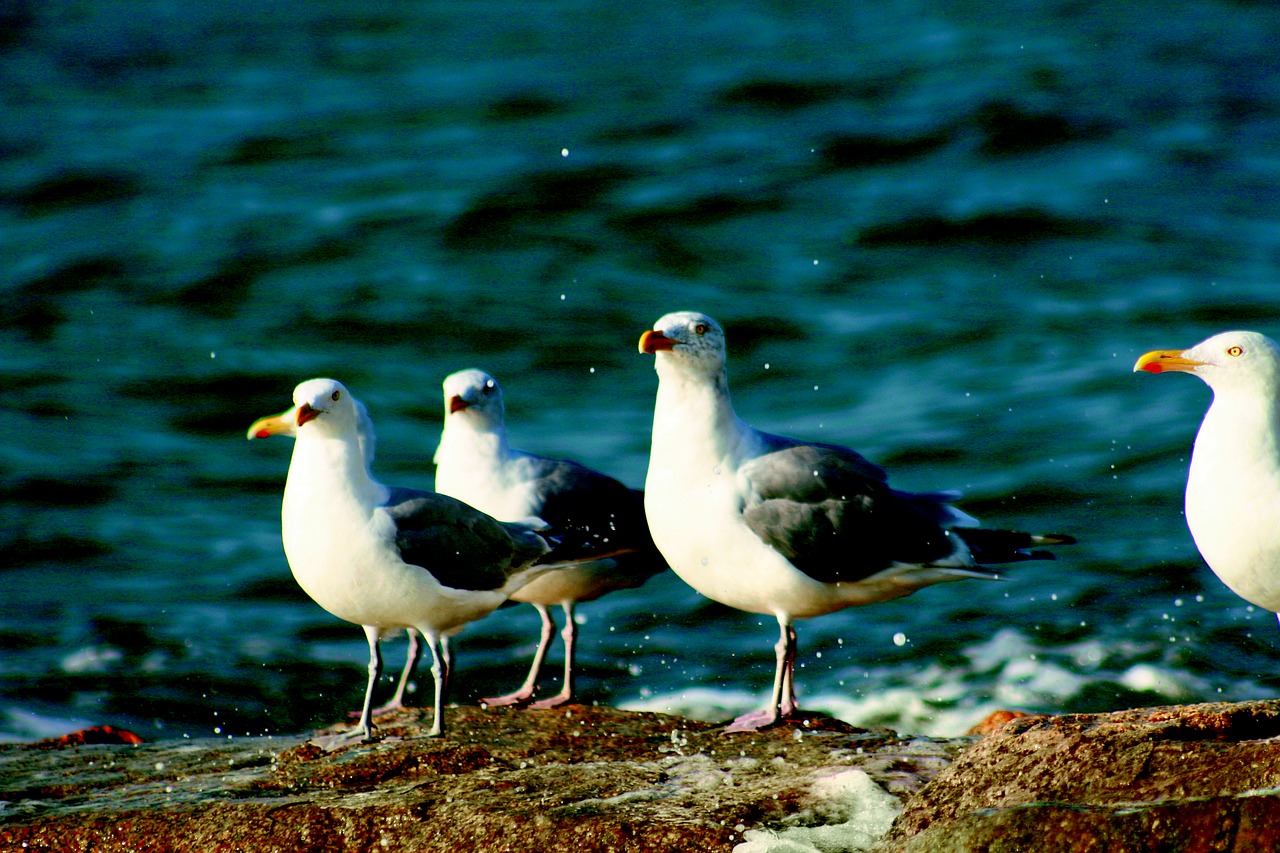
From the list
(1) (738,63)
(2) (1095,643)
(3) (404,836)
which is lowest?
(2) (1095,643)

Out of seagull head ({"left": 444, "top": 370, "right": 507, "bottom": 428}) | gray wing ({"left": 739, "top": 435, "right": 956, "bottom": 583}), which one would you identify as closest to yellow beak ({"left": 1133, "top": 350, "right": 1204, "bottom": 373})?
gray wing ({"left": 739, "top": 435, "right": 956, "bottom": 583})

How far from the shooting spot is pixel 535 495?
299 inches

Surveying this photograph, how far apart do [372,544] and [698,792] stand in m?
1.85

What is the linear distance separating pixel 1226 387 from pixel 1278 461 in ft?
1.14

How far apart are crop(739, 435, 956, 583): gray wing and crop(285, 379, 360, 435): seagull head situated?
1.63m

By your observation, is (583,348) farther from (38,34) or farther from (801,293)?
(38,34)

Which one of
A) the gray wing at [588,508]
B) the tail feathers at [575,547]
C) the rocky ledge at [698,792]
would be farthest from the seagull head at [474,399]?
the rocky ledge at [698,792]

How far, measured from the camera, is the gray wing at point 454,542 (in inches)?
256

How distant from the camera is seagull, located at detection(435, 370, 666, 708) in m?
7.55

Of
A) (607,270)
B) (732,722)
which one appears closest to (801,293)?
(607,270)

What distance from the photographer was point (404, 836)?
194 inches

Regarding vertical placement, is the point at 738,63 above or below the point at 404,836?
above

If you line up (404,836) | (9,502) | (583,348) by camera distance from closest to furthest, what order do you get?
(404,836) → (9,502) → (583,348)

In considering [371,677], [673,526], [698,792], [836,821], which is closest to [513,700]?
[371,677]
